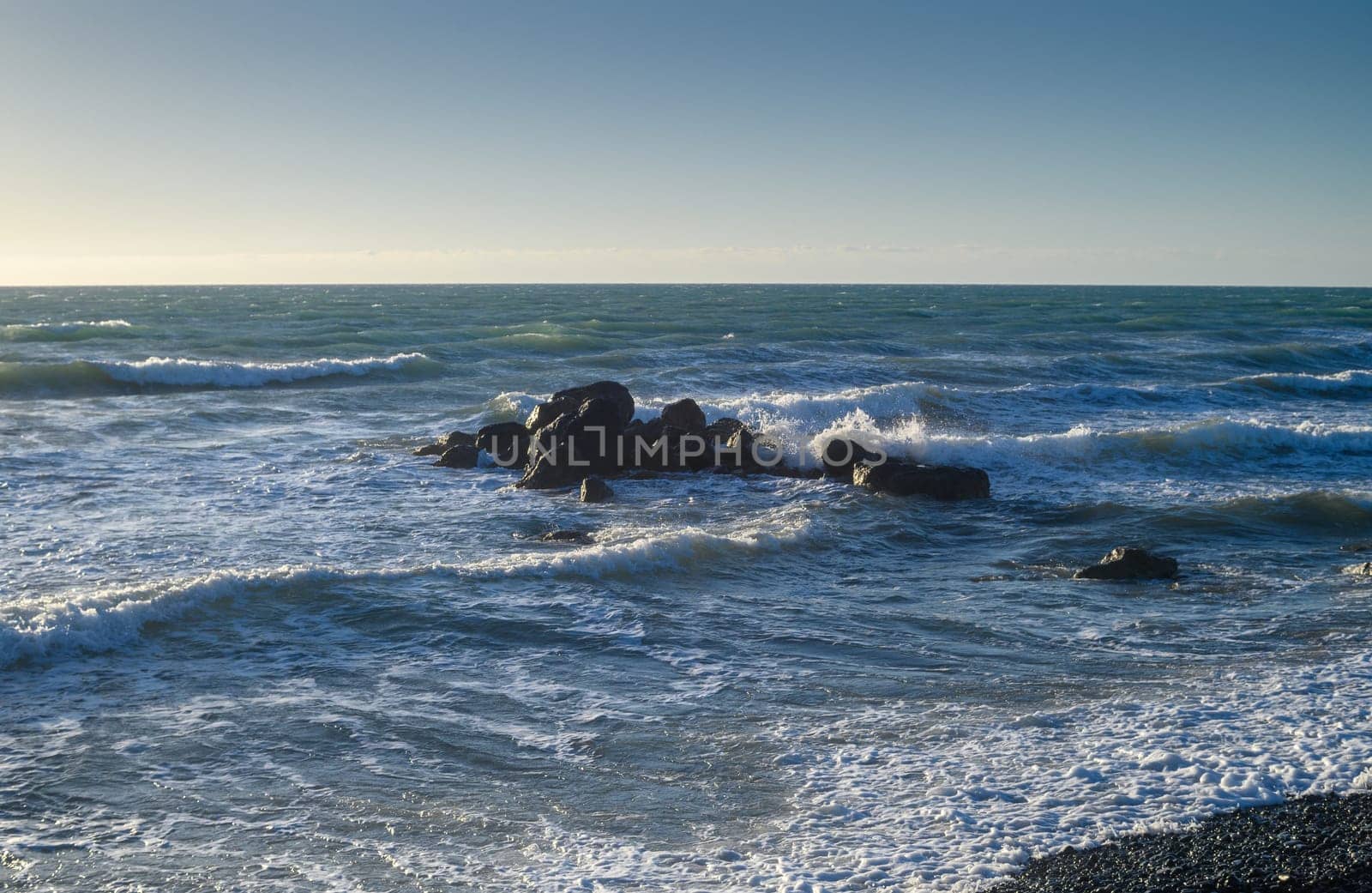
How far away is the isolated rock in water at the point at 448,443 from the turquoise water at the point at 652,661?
867mm

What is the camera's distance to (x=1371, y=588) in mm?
10594

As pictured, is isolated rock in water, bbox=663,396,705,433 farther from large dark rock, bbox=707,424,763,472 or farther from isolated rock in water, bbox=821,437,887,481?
isolated rock in water, bbox=821,437,887,481

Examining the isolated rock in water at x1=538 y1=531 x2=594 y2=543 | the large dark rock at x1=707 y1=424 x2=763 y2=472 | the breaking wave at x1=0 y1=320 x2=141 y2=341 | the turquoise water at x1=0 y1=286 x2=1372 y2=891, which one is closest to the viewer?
the turquoise water at x1=0 y1=286 x2=1372 y2=891

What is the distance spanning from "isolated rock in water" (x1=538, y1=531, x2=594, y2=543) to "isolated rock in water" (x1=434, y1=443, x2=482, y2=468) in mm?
5241

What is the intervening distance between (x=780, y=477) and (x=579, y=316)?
45644 millimetres

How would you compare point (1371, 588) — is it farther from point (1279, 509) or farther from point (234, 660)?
point (234, 660)

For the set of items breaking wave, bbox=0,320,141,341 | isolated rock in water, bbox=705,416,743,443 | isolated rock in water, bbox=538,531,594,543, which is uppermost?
breaking wave, bbox=0,320,141,341

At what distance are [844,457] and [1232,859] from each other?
40.9ft

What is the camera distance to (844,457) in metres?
17.6

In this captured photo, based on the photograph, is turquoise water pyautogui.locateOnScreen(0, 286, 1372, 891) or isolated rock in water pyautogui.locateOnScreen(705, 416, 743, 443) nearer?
turquoise water pyautogui.locateOnScreen(0, 286, 1372, 891)

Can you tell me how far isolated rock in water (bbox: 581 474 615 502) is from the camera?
15852 millimetres

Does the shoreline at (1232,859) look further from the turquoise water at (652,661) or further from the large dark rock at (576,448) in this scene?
the large dark rock at (576,448)

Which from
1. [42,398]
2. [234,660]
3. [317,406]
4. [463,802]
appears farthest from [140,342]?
[463,802]

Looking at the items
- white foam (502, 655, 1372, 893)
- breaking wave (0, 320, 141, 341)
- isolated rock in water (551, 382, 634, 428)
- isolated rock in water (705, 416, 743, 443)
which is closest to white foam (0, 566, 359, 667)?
white foam (502, 655, 1372, 893)
